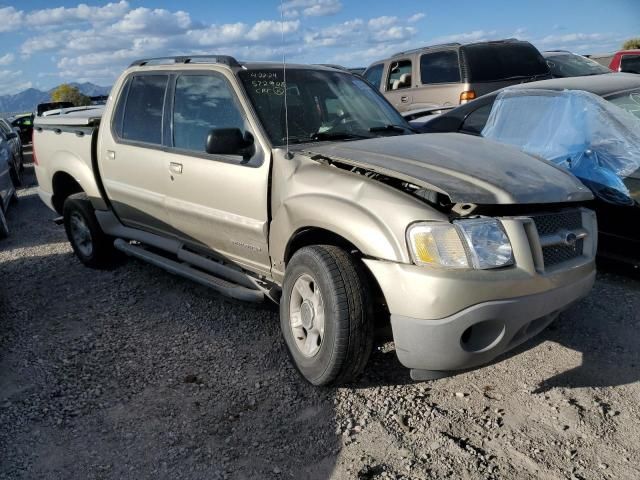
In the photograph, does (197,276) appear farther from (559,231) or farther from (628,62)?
(628,62)

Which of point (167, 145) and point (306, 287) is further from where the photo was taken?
point (167, 145)

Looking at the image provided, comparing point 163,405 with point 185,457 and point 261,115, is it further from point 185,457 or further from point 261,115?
point 261,115

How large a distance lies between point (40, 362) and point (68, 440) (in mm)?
1062

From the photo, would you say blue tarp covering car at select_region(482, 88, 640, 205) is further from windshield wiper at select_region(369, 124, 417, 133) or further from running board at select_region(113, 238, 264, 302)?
running board at select_region(113, 238, 264, 302)

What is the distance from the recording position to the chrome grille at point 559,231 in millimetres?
2982

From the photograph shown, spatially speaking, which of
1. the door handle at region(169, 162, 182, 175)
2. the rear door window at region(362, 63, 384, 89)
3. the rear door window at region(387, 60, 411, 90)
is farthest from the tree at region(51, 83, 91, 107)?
the door handle at region(169, 162, 182, 175)

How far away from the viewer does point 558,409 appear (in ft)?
10.0

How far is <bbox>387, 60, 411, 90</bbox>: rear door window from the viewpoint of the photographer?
34.7 feet

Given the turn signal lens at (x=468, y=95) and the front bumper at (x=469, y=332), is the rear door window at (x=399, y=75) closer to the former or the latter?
the turn signal lens at (x=468, y=95)

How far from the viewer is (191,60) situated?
441cm

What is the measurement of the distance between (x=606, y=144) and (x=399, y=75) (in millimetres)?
6622

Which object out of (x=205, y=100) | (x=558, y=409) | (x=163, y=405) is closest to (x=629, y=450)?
(x=558, y=409)

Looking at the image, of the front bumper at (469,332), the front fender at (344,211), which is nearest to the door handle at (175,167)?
the front fender at (344,211)

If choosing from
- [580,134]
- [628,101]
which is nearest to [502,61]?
[628,101]
